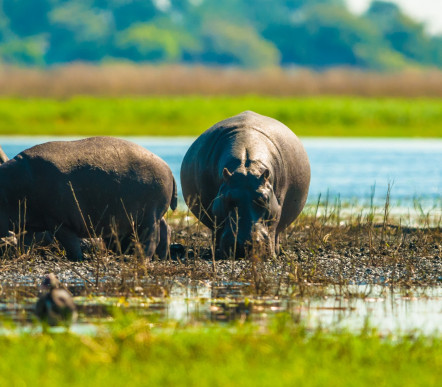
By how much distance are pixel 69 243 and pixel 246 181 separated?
175cm

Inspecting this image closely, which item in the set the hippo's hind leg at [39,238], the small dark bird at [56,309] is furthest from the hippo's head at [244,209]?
the small dark bird at [56,309]

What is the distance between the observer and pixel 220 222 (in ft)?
29.9

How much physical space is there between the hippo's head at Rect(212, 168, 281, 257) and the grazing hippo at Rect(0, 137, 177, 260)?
842mm

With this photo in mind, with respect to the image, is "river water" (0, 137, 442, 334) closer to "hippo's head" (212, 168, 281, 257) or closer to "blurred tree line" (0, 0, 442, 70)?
"hippo's head" (212, 168, 281, 257)

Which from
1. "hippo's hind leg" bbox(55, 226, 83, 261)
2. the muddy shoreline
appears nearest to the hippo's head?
the muddy shoreline

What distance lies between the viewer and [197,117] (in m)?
39.3

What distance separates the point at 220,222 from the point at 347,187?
1016cm

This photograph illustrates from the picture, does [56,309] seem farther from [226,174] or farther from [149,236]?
[149,236]

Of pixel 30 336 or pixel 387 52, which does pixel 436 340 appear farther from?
pixel 387 52

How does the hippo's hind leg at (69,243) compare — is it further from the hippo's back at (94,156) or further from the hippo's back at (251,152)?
the hippo's back at (251,152)

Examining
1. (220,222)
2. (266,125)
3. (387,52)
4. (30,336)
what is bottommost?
(30,336)

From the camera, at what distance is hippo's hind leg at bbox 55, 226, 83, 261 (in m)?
9.32

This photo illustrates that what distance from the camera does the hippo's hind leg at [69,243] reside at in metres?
9.32

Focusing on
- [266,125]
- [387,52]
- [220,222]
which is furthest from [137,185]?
[387,52]
